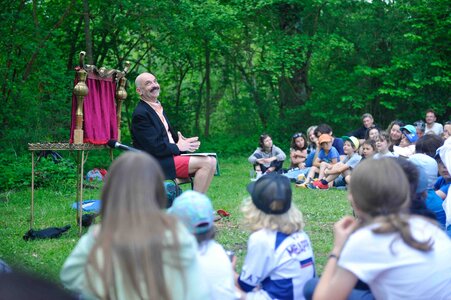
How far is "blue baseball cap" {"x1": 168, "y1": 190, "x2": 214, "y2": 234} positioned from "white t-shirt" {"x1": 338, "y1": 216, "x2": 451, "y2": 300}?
0.69 metres

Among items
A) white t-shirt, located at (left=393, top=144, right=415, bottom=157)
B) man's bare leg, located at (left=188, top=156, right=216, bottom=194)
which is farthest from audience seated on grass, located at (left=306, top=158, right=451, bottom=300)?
white t-shirt, located at (left=393, top=144, right=415, bottom=157)

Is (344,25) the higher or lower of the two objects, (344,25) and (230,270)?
the higher

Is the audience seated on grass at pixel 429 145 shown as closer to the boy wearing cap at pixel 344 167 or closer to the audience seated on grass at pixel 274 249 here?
the audience seated on grass at pixel 274 249

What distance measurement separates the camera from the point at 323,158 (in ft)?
37.9

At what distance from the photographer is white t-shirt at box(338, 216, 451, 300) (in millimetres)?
2682

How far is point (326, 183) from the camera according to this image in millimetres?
11016

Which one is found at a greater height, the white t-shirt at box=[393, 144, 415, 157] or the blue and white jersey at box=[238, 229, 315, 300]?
the white t-shirt at box=[393, 144, 415, 157]

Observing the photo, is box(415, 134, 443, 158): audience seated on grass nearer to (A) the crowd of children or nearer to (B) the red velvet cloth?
(A) the crowd of children

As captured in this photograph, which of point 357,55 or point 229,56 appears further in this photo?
point 229,56

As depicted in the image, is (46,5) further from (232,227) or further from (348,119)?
(232,227)

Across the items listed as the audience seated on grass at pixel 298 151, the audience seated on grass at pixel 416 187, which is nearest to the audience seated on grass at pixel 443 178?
the audience seated on grass at pixel 416 187

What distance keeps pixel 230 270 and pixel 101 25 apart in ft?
46.4

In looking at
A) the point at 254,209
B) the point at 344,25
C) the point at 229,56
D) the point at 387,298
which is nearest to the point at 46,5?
the point at 229,56

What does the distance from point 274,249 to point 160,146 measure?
350 cm
